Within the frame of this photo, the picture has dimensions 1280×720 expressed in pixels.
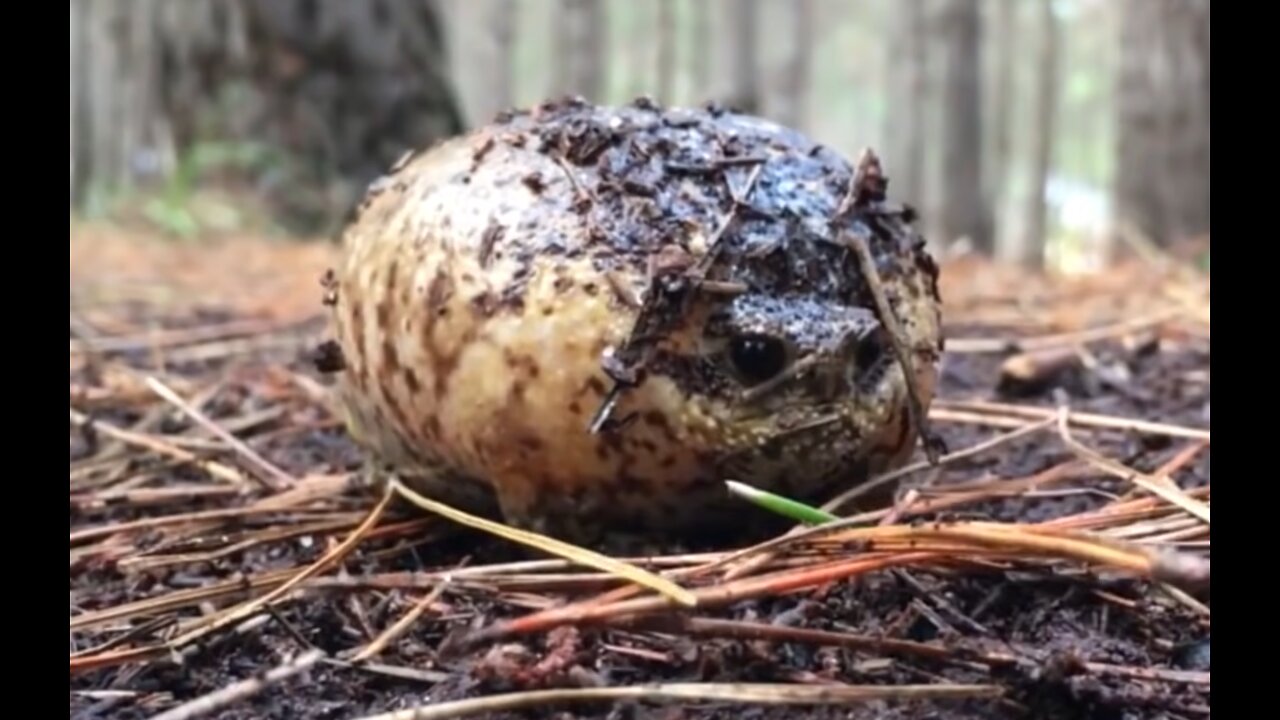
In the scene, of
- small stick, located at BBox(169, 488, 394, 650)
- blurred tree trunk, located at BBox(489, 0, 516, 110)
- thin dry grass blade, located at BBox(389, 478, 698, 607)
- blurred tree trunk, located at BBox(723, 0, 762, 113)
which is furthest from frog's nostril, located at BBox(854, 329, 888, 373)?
blurred tree trunk, located at BBox(489, 0, 516, 110)

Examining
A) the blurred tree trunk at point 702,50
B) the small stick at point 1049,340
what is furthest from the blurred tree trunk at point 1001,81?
the small stick at point 1049,340

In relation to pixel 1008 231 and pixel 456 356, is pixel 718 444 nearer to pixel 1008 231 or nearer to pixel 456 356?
pixel 456 356

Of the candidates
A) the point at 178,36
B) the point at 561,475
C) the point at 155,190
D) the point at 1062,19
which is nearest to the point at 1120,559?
the point at 561,475

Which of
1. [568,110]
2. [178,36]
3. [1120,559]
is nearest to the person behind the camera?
[1120,559]

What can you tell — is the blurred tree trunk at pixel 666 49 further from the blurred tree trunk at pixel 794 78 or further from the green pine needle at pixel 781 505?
the green pine needle at pixel 781 505

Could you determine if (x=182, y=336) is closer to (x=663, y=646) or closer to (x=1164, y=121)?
(x=663, y=646)
